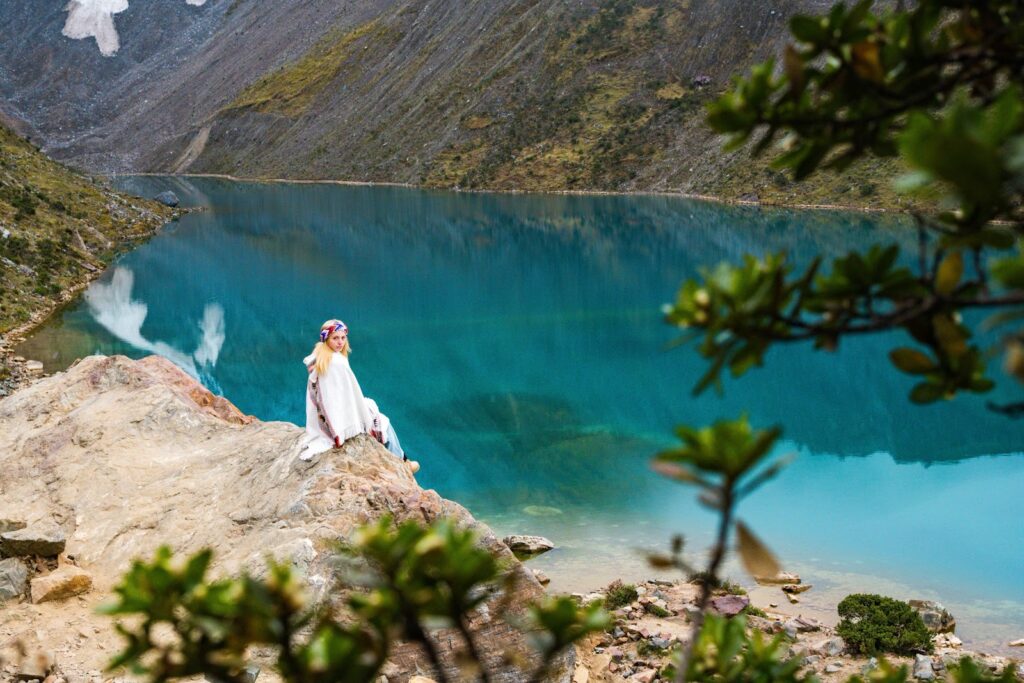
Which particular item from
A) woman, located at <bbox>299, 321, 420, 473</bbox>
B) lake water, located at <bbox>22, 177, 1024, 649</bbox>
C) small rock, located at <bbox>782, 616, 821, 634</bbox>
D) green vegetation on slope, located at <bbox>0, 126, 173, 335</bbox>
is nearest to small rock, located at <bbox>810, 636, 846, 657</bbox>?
small rock, located at <bbox>782, 616, 821, 634</bbox>

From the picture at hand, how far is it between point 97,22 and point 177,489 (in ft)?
610

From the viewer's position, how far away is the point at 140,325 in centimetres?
3080

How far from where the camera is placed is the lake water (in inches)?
562

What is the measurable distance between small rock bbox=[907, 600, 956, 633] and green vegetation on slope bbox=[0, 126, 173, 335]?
2339cm

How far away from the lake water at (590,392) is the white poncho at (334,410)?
12.0ft

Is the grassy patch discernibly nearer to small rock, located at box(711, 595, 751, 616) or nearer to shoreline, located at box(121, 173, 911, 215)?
small rock, located at box(711, 595, 751, 616)

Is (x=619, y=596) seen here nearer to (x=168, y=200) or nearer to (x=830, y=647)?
(x=830, y=647)

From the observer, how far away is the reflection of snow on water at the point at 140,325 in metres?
26.4

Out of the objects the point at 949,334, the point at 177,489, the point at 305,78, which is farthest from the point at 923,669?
the point at 305,78

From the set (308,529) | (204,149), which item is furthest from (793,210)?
(204,149)

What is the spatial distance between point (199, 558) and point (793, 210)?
61.8 metres

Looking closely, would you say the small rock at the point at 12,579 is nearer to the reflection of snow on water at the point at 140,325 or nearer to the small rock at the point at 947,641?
the small rock at the point at 947,641

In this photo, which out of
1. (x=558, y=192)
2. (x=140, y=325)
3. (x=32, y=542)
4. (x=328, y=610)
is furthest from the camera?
(x=558, y=192)

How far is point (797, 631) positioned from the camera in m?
10.4
